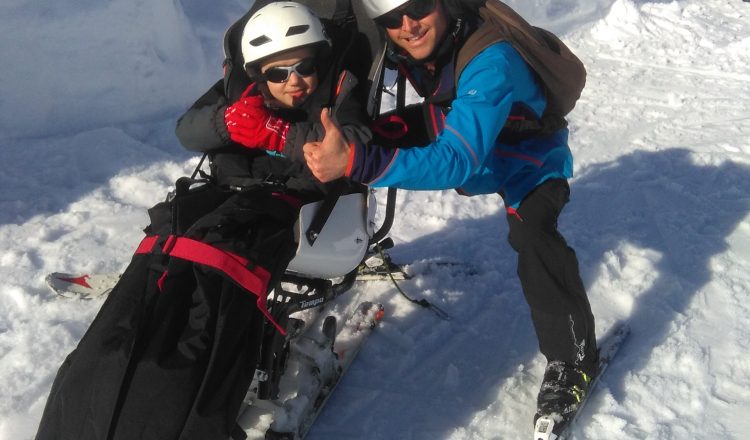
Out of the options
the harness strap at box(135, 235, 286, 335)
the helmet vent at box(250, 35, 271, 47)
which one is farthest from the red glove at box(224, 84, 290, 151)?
the harness strap at box(135, 235, 286, 335)

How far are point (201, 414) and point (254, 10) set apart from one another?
1.96 m

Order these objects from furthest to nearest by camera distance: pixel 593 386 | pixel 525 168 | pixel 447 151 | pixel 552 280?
pixel 593 386 < pixel 525 168 < pixel 552 280 < pixel 447 151

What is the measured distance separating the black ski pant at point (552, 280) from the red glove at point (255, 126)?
3.87 ft

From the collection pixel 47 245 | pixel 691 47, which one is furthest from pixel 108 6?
pixel 691 47

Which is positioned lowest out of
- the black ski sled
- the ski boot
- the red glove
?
the ski boot

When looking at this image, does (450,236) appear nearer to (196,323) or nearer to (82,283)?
(82,283)

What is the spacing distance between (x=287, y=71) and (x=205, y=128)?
15.9 inches

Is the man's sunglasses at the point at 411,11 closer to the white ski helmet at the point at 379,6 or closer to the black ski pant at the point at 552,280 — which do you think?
the white ski helmet at the point at 379,6

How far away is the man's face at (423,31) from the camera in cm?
293

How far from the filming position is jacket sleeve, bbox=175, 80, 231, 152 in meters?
2.71

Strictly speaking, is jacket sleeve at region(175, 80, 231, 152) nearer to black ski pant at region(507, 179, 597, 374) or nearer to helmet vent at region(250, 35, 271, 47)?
helmet vent at region(250, 35, 271, 47)

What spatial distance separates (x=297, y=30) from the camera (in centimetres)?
283

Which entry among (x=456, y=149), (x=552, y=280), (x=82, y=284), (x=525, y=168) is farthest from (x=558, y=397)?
(x=82, y=284)

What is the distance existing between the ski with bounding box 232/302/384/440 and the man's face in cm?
135
